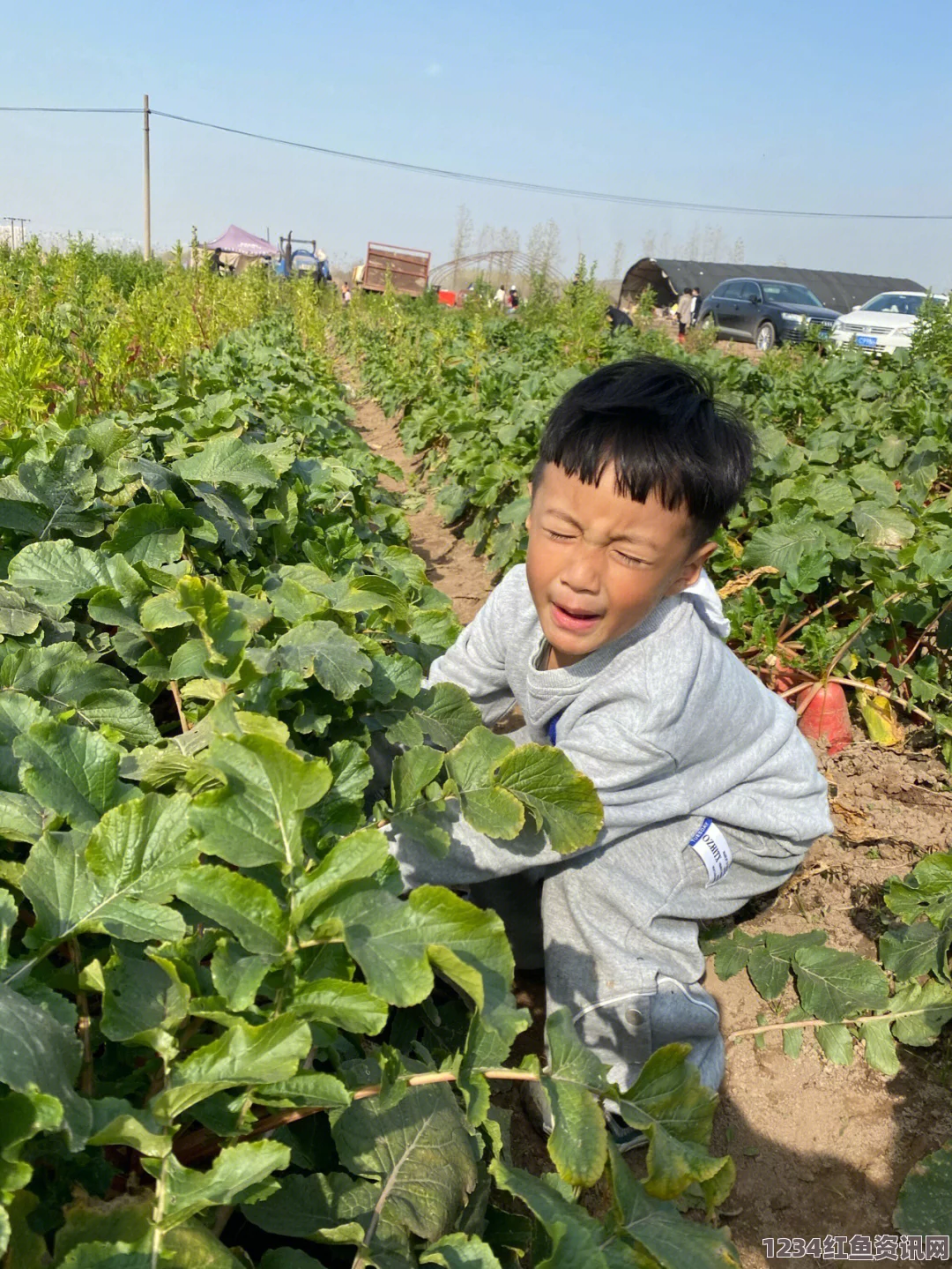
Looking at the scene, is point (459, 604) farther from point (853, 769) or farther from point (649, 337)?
point (649, 337)

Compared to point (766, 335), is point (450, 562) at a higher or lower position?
lower

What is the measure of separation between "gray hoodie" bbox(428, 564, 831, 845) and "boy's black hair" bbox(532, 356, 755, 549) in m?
0.26

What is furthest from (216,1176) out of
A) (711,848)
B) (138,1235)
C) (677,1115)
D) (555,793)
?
(711,848)

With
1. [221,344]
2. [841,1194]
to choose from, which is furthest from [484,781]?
[221,344]

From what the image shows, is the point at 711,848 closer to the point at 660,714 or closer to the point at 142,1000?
the point at 660,714

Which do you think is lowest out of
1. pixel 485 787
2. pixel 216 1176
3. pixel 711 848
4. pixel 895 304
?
pixel 711 848

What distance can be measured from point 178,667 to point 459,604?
3642mm

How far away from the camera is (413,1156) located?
3.96 ft

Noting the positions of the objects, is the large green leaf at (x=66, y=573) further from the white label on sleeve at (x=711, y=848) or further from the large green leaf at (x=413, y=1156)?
the white label on sleeve at (x=711, y=848)

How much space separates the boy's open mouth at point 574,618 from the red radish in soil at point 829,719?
203 centimetres

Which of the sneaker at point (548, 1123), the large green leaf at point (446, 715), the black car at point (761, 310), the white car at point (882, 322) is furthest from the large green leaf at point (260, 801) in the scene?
the black car at point (761, 310)

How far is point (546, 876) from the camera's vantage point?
86.4 inches

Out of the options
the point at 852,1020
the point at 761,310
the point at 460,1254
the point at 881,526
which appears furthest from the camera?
the point at 761,310

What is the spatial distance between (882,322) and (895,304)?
154 centimetres
